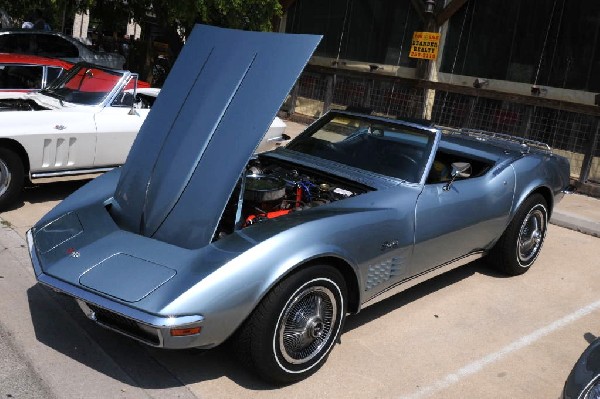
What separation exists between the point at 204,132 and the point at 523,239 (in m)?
3.12

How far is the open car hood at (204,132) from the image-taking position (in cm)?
335

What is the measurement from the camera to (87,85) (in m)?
6.62

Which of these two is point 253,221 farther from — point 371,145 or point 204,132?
point 371,145

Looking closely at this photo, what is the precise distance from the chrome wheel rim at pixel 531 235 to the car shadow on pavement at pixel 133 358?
2936 millimetres

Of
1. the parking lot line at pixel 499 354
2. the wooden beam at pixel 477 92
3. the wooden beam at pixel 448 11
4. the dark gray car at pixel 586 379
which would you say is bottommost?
the parking lot line at pixel 499 354

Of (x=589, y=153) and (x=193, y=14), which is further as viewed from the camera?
(x=193, y=14)

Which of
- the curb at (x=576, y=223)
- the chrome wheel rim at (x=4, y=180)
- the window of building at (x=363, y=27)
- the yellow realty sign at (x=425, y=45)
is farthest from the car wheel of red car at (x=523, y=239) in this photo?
the window of building at (x=363, y=27)

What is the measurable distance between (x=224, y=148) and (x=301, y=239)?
2.43 ft

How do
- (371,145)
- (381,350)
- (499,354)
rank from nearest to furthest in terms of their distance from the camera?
(381,350) → (499,354) → (371,145)

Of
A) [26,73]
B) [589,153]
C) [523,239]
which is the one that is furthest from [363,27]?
[523,239]

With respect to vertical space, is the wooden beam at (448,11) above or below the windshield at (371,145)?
above

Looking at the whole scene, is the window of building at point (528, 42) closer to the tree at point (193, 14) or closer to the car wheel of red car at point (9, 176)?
the tree at point (193, 14)

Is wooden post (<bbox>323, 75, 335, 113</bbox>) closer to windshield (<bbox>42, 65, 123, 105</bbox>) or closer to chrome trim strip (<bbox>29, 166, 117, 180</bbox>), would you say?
windshield (<bbox>42, 65, 123, 105</bbox>)

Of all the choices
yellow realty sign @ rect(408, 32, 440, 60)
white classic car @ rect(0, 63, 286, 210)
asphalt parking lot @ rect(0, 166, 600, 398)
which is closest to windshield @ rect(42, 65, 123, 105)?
white classic car @ rect(0, 63, 286, 210)
